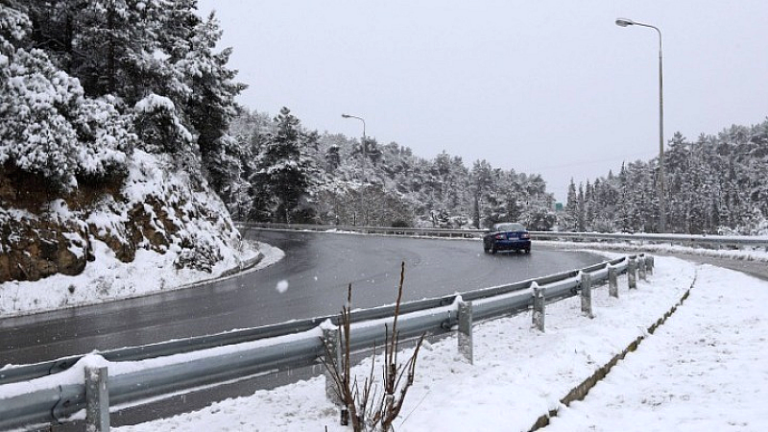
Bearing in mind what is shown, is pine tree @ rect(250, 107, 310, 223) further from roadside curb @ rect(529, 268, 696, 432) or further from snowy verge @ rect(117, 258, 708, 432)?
roadside curb @ rect(529, 268, 696, 432)

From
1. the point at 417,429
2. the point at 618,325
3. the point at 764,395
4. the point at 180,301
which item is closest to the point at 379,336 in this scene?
the point at 417,429

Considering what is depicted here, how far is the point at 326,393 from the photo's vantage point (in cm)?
512

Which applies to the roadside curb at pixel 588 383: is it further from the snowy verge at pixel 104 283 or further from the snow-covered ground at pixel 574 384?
the snowy verge at pixel 104 283

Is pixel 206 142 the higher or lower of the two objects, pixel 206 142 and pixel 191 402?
the higher

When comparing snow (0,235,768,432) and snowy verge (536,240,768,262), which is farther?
snowy verge (536,240,768,262)

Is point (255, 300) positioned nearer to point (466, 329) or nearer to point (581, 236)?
point (466, 329)

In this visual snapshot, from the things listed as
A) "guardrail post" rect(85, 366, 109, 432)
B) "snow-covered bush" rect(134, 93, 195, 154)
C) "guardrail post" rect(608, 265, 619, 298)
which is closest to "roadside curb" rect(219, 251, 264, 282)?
"snow-covered bush" rect(134, 93, 195, 154)

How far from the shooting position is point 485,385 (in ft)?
18.6

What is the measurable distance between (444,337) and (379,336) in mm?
3430

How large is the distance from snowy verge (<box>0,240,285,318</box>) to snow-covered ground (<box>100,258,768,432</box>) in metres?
10.1

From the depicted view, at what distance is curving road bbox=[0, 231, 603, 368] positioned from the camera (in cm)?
916

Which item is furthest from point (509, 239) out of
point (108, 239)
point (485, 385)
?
point (485, 385)

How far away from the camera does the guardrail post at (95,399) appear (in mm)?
3234

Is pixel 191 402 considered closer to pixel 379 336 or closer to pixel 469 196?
pixel 379 336
